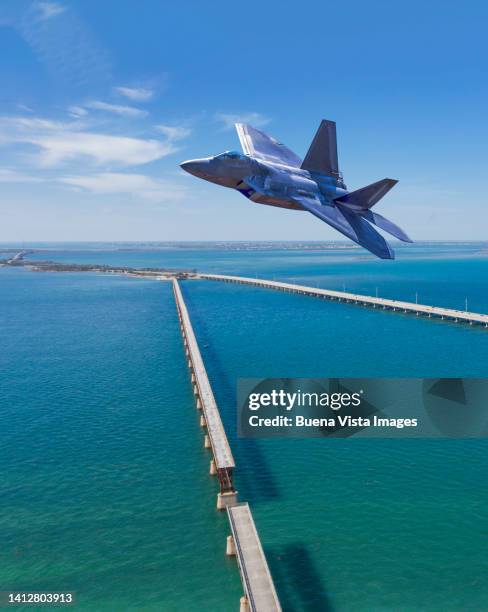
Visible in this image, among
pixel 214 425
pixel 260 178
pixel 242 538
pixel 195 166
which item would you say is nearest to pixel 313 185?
pixel 260 178

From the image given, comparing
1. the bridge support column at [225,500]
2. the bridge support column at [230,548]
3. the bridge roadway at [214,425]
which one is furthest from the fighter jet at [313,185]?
the bridge roadway at [214,425]

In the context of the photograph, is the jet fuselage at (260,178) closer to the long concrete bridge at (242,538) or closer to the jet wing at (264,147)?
the jet wing at (264,147)

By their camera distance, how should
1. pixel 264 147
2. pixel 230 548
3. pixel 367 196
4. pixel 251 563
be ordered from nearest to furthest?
1. pixel 367 196
2. pixel 264 147
3. pixel 251 563
4. pixel 230 548

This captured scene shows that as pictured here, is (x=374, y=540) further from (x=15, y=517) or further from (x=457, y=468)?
(x=15, y=517)

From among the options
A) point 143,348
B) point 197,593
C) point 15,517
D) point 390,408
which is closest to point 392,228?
point 197,593

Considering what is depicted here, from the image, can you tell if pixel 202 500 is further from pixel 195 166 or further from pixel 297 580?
pixel 195 166

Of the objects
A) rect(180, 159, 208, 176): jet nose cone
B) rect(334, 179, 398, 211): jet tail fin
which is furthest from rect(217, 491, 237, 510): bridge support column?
rect(180, 159, 208, 176): jet nose cone

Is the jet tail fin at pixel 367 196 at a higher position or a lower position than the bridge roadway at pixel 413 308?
higher
